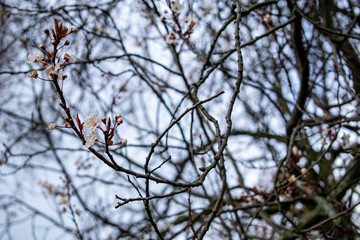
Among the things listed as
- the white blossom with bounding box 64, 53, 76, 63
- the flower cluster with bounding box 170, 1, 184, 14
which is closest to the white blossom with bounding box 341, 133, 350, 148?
the flower cluster with bounding box 170, 1, 184, 14

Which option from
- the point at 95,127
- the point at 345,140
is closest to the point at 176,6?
the point at 95,127

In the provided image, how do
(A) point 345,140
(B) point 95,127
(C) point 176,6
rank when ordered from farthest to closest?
1. (A) point 345,140
2. (C) point 176,6
3. (B) point 95,127

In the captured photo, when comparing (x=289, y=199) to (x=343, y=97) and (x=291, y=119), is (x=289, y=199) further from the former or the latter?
(x=343, y=97)

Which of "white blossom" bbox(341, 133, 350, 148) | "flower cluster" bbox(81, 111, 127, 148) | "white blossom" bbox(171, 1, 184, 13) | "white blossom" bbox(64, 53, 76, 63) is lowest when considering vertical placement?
"flower cluster" bbox(81, 111, 127, 148)

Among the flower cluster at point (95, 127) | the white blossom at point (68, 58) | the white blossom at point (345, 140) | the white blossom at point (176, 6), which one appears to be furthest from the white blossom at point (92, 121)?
the white blossom at point (345, 140)

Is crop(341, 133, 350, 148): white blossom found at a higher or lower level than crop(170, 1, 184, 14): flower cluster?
lower

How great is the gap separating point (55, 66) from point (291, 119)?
2.34 metres

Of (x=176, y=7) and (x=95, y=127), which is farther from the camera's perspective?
(x=176, y=7)

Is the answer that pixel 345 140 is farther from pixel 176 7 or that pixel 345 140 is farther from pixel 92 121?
pixel 92 121

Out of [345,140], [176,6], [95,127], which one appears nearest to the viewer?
[95,127]

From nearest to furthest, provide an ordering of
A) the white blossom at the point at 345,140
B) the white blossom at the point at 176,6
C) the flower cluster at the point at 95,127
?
the flower cluster at the point at 95,127, the white blossom at the point at 176,6, the white blossom at the point at 345,140

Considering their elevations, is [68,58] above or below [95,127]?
above

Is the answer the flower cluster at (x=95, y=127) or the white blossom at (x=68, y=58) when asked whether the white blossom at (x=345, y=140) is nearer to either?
the flower cluster at (x=95, y=127)

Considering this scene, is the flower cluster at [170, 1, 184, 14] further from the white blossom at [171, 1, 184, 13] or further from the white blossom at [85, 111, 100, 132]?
the white blossom at [85, 111, 100, 132]
